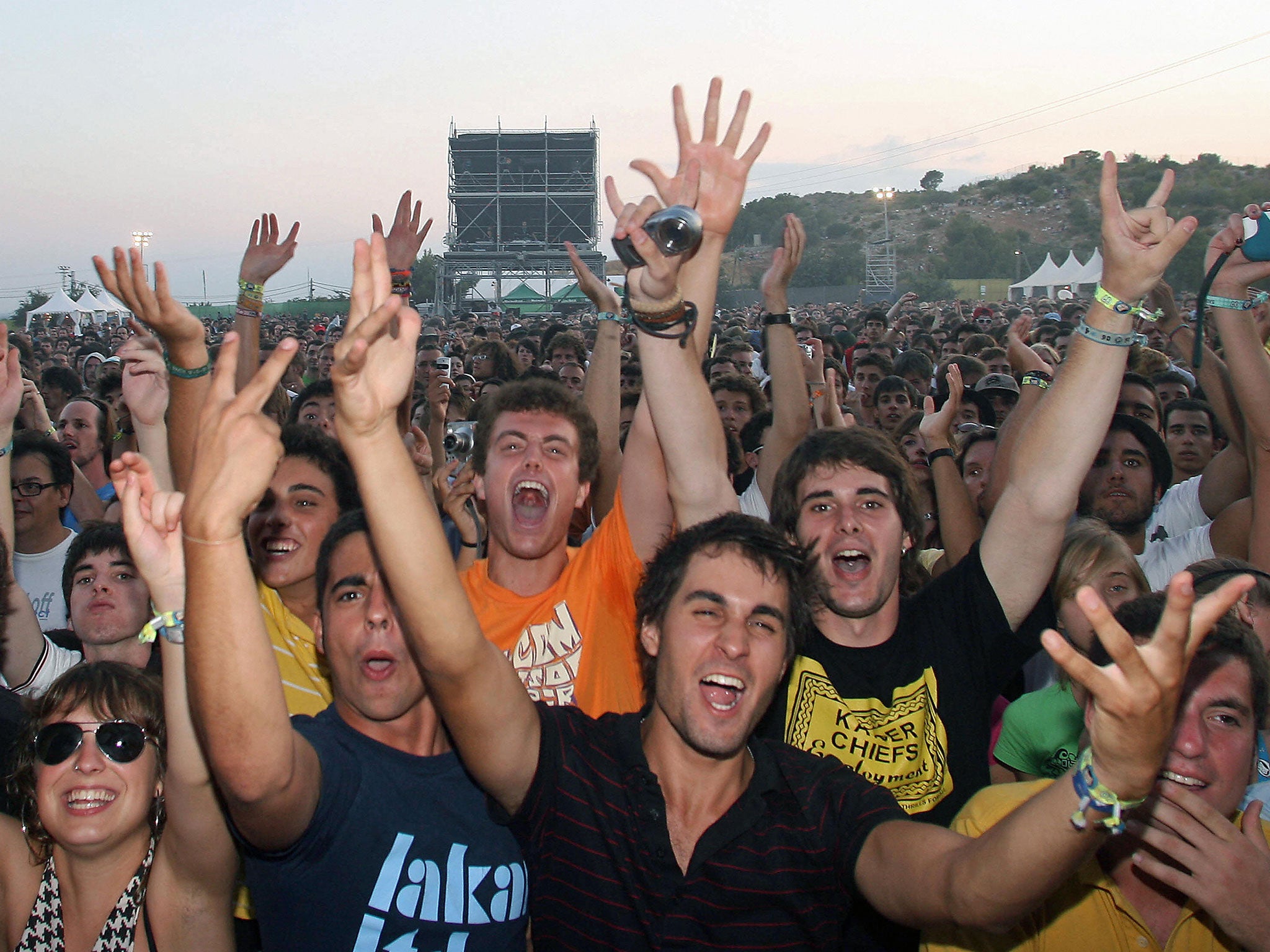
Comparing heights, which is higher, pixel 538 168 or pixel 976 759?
pixel 538 168

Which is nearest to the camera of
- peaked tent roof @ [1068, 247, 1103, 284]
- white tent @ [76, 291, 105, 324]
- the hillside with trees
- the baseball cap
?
the baseball cap

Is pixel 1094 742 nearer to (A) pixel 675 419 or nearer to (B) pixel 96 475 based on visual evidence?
(A) pixel 675 419

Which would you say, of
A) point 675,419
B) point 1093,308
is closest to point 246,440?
point 675,419

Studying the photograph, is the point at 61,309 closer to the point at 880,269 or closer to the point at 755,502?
the point at 755,502

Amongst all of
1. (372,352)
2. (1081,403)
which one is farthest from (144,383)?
(1081,403)

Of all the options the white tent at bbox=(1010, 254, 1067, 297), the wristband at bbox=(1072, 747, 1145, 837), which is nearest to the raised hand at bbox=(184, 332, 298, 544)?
the wristband at bbox=(1072, 747, 1145, 837)

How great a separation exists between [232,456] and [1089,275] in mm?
42647

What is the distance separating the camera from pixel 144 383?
126 inches

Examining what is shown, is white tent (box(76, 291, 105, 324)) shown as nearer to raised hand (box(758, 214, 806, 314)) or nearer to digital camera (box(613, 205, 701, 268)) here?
raised hand (box(758, 214, 806, 314))

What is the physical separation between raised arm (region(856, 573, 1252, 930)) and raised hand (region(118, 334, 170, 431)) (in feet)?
7.96

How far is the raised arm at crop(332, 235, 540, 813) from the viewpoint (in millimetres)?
1849

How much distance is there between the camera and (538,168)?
65.4 m

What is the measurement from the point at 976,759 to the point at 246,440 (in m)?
1.94

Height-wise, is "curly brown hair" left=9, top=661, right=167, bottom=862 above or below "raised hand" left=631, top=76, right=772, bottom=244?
below
